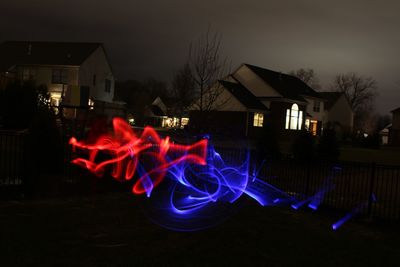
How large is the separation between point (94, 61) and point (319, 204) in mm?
39839

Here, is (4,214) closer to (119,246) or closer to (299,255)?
(119,246)

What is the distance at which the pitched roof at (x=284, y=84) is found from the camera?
4300 cm

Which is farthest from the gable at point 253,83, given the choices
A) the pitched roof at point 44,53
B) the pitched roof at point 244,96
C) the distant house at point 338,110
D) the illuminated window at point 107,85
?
the distant house at point 338,110

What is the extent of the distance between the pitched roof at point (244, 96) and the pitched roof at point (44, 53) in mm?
16154

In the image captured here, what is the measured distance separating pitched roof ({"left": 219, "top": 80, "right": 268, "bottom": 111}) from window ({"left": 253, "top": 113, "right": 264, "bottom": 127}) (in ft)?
2.38

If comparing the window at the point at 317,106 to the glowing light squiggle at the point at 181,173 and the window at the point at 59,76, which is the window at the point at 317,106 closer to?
the window at the point at 59,76

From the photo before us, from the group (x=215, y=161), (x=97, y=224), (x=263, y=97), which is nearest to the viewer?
(x=97, y=224)

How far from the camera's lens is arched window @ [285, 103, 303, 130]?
42125mm

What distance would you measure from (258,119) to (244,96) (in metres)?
2.69

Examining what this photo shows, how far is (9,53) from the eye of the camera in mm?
46031

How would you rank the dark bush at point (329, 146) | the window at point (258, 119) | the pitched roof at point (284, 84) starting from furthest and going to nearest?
the pitched roof at point (284, 84) → the window at point (258, 119) → the dark bush at point (329, 146)

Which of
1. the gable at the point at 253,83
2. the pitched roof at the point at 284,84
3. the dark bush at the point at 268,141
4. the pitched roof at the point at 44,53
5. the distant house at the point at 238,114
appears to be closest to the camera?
the dark bush at the point at 268,141

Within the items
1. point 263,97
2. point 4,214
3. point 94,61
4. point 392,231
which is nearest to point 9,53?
point 94,61

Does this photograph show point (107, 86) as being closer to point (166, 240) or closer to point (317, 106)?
point (317, 106)
